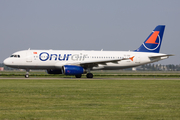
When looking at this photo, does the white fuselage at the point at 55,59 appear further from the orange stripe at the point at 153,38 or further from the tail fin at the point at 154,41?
the orange stripe at the point at 153,38

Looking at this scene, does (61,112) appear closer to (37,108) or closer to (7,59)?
(37,108)

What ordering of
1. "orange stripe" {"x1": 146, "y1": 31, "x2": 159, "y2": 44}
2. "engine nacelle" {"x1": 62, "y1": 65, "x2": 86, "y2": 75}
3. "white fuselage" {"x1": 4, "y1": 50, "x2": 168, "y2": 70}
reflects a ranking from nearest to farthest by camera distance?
"engine nacelle" {"x1": 62, "y1": 65, "x2": 86, "y2": 75}
"white fuselage" {"x1": 4, "y1": 50, "x2": 168, "y2": 70}
"orange stripe" {"x1": 146, "y1": 31, "x2": 159, "y2": 44}

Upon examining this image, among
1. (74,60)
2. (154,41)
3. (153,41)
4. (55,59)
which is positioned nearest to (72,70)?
(74,60)

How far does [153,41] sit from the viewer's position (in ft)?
164

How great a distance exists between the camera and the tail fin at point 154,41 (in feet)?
163

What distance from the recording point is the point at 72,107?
1304 centimetres

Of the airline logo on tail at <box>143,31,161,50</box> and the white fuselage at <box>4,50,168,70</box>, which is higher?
the airline logo on tail at <box>143,31,161,50</box>

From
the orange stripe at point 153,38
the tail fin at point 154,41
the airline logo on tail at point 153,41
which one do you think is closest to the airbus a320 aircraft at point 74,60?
the tail fin at point 154,41

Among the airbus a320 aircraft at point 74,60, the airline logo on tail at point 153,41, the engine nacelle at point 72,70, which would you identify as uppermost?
the airline logo on tail at point 153,41

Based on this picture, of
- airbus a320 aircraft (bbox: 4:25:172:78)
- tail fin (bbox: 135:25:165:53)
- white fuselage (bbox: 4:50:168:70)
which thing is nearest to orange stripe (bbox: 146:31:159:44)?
tail fin (bbox: 135:25:165:53)

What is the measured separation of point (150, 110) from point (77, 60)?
32.1 metres

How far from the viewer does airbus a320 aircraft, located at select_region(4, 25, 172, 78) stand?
41953 millimetres

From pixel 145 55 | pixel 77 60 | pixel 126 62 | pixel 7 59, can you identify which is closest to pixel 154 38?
pixel 145 55

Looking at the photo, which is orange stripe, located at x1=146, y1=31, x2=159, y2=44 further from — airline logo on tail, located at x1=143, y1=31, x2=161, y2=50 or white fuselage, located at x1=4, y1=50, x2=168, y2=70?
white fuselage, located at x1=4, y1=50, x2=168, y2=70
